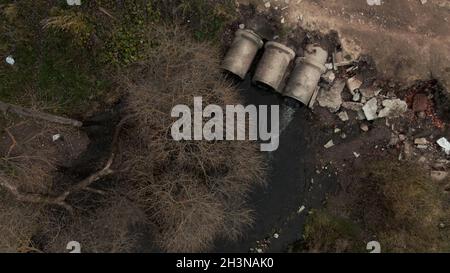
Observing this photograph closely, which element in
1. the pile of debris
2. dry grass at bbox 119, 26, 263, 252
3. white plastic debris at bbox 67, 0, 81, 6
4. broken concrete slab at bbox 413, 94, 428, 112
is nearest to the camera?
dry grass at bbox 119, 26, 263, 252

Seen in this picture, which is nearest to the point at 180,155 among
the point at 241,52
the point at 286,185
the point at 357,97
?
the point at 241,52

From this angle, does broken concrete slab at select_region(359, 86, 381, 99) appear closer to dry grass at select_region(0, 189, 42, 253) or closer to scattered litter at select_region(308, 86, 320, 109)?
scattered litter at select_region(308, 86, 320, 109)

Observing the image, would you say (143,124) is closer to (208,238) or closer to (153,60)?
(153,60)

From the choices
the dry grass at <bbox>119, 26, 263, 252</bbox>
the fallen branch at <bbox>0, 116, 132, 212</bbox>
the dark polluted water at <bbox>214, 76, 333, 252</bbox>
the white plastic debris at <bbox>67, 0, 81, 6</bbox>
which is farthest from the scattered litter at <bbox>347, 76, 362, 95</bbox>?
the white plastic debris at <bbox>67, 0, 81, 6</bbox>

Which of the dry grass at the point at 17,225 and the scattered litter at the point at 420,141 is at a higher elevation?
the scattered litter at the point at 420,141

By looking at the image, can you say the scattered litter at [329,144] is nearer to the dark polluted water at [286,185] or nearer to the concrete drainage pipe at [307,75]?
the dark polluted water at [286,185]

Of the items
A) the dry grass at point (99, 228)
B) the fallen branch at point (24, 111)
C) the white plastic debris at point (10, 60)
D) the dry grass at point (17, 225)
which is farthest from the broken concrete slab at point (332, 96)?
the white plastic debris at point (10, 60)
